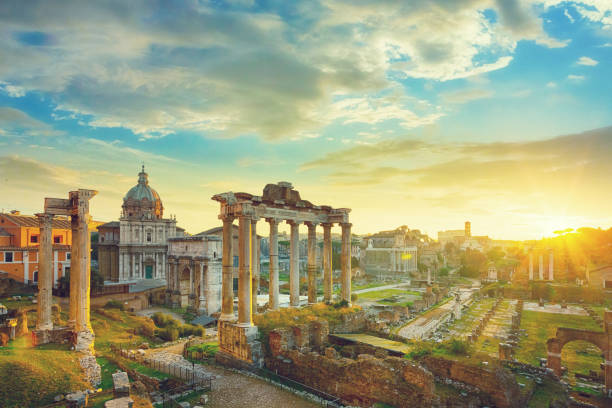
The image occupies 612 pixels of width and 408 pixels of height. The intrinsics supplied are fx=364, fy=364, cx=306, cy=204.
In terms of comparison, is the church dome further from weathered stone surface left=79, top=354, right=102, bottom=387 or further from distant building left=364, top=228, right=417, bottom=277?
distant building left=364, top=228, right=417, bottom=277

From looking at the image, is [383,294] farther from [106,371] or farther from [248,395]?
[106,371]

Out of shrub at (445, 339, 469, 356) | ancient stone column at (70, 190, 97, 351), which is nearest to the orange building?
ancient stone column at (70, 190, 97, 351)

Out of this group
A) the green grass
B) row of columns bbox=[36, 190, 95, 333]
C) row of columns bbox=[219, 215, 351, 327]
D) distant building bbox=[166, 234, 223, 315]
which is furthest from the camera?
distant building bbox=[166, 234, 223, 315]

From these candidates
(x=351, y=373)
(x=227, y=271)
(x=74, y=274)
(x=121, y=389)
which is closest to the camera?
(x=121, y=389)

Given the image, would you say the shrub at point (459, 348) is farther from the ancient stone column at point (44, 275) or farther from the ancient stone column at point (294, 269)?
the ancient stone column at point (44, 275)

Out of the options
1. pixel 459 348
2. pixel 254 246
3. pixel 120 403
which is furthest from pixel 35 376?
pixel 459 348

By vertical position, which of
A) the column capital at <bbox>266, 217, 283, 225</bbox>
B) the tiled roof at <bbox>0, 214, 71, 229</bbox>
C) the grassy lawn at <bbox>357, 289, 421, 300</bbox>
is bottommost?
the grassy lawn at <bbox>357, 289, 421, 300</bbox>

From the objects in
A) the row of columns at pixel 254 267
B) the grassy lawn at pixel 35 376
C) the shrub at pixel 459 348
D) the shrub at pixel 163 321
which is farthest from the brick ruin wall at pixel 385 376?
the shrub at pixel 163 321
